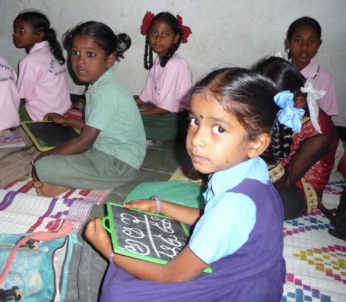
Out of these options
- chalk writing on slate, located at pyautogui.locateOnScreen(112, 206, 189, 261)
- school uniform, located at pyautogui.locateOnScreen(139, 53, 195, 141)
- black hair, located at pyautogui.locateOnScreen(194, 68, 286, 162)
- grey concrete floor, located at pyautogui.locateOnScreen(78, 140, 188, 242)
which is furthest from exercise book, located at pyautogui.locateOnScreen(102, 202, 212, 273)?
school uniform, located at pyautogui.locateOnScreen(139, 53, 195, 141)

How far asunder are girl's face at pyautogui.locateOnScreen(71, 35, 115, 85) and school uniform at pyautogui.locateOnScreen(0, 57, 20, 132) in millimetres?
536

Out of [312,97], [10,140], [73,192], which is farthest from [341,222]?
[10,140]

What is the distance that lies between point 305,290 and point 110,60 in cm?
153

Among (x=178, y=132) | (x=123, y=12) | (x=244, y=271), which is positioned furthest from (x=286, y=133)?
(x=123, y=12)

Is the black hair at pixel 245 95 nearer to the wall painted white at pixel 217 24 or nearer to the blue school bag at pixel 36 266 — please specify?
the blue school bag at pixel 36 266

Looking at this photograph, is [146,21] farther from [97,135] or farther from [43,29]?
[97,135]

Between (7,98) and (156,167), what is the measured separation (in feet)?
3.44

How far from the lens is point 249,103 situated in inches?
33.2

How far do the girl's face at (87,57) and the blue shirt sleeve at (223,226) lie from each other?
129 centimetres

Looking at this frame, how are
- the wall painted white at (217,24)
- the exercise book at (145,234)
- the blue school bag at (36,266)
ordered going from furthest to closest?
the wall painted white at (217,24)
the blue school bag at (36,266)
the exercise book at (145,234)

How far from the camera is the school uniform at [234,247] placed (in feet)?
2.60

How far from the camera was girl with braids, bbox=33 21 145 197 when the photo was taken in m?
1.76

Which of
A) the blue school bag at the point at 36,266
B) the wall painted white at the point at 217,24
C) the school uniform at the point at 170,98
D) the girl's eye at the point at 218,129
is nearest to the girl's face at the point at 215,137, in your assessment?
the girl's eye at the point at 218,129

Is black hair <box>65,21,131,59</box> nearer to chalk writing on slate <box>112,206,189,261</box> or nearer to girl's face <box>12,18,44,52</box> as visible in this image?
girl's face <box>12,18,44,52</box>
